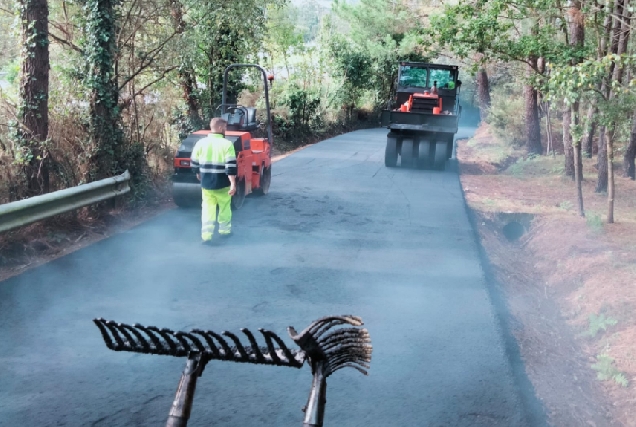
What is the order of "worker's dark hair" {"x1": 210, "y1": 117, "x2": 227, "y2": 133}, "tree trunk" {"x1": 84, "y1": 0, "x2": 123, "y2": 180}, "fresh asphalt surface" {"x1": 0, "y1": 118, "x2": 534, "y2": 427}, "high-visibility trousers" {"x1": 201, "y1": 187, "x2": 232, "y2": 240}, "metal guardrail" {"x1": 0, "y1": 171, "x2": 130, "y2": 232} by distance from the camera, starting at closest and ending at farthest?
"fresh asphalt surface" {"x1": 0, "y1": 118, "x2": 534, "y2": 427}, "metal guardrail" {"x1": 0, "y1": 171, "x2": 130, "y2": 232}, "high-visibility trousers" {"x1": 201, "y1": 187, "x2": 232, "y2": 240}, "worker's dark hair" {"x1": 210, "y1": 117, "x2": 227, "y2": 133}, "tree trunk" {"x1": 84, "y1": 0, "x2": 123, "y2": 180}

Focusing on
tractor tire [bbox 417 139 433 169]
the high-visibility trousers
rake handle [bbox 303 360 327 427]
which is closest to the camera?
rake handle [bbox 303 360 327 427]

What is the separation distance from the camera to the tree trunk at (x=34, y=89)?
9.02m

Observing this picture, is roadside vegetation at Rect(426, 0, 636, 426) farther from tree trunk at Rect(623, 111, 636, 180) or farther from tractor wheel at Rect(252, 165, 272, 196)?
tractor wheel at Rect(252, 165, 272, 196)

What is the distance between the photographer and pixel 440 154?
19375 millimetres

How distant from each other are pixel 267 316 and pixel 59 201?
383 centimetres

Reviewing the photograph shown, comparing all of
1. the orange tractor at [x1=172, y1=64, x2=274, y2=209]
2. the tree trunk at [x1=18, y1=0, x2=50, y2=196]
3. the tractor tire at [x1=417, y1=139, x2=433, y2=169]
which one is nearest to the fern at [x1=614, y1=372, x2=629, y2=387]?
the orange tractor at [x1=172, y1=64, x2=274, y2=209]

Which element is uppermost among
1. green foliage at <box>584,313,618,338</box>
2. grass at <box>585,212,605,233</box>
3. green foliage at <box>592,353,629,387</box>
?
grass at <box>585,212,605,233</box>

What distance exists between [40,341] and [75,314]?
0.66 meters

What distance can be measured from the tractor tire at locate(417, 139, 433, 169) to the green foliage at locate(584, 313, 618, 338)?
1282cm

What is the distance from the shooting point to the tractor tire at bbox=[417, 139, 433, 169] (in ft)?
64.2

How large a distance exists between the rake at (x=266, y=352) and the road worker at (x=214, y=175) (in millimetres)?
6679

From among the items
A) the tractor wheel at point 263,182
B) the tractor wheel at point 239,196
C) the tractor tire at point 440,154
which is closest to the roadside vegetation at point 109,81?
the tractor wheel at point 239,196

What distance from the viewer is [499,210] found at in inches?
526

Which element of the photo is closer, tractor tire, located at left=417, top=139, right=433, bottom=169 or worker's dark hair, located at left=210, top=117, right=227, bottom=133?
worker's dark hair, located at left=210, top=117, right=227, bottom=133
